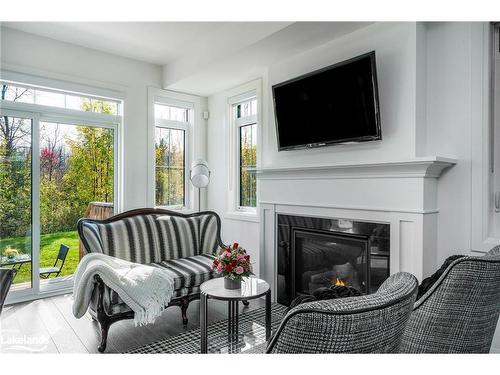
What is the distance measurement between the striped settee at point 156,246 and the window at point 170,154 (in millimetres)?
871

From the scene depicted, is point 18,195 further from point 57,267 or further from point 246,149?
point 246,149

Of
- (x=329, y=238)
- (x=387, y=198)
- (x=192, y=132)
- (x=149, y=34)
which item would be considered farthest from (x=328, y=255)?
(x=149, y=34)

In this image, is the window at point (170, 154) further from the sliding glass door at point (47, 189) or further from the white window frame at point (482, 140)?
the white window frame at point (482, 140)

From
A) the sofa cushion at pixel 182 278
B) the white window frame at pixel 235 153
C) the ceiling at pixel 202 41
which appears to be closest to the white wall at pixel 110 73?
the ceiling at pixel 202 41

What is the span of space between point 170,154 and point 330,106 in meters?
2.50

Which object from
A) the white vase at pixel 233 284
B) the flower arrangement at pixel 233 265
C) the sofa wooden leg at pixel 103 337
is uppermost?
the flower arrangement at pixel 233 265

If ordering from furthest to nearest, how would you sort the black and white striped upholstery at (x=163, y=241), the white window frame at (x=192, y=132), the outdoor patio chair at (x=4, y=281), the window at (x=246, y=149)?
the white window frame at (x=192, y=132)
the window at (x=246, y=149)
the black and white striped upholstery at (x=163, y=241)
the outdoor patio chair at (x=4, y=281)

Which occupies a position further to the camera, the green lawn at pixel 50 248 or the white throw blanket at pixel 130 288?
the green lawn at pixel 50 248

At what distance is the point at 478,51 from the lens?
225cm

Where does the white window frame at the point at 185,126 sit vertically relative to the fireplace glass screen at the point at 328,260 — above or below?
above

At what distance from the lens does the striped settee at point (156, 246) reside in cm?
245

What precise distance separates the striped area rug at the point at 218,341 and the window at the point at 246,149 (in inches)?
68.5

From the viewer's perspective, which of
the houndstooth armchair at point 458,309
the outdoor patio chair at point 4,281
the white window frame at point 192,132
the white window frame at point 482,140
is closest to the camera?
the houndstooth armchair at point 458,309

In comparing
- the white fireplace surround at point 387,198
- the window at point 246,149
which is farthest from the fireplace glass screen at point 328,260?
the window at point 246,149
